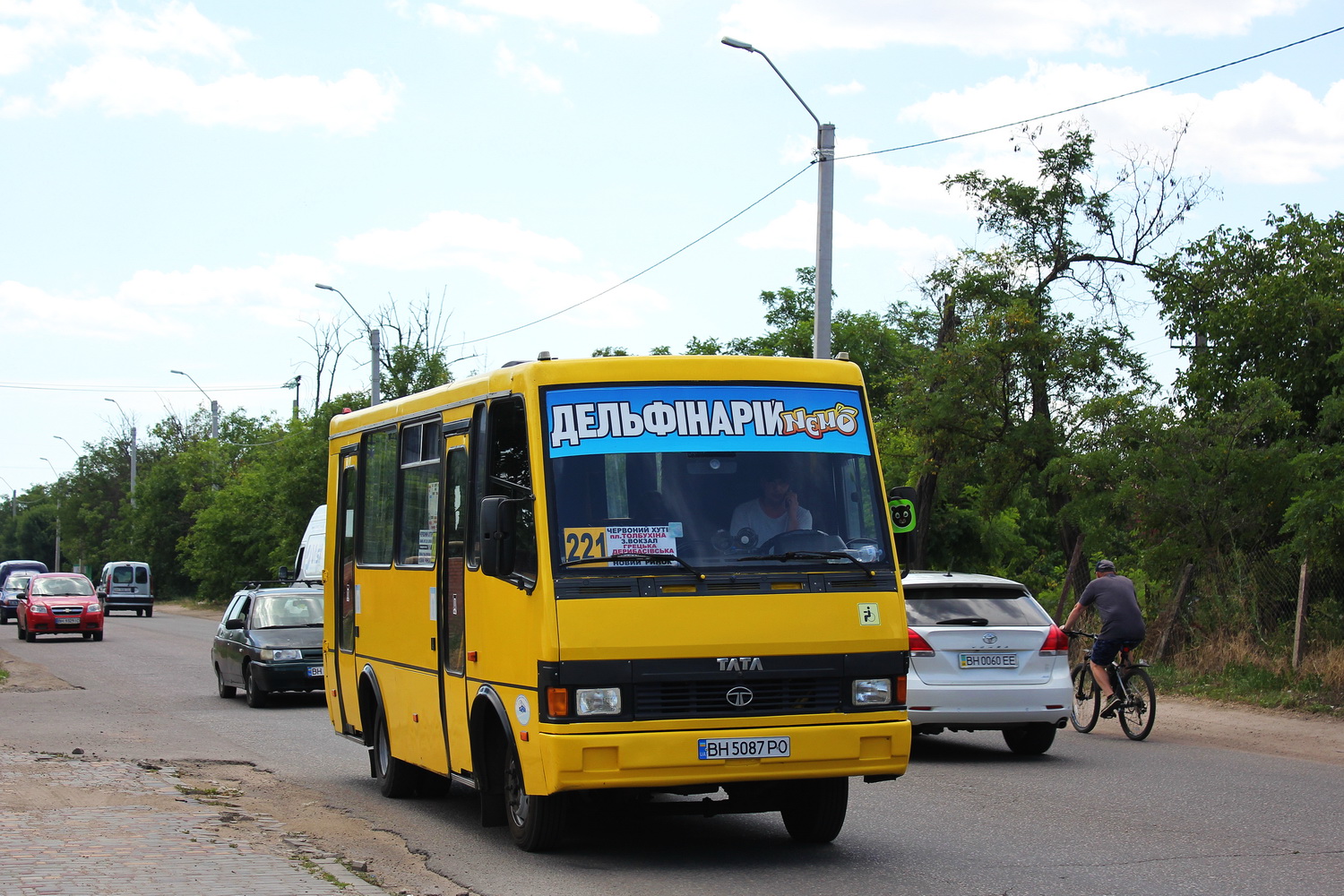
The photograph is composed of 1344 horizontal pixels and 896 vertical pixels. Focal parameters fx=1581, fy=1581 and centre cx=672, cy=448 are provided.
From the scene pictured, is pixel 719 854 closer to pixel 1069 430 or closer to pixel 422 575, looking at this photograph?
pixel 422 575

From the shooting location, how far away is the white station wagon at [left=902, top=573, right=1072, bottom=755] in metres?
13.0

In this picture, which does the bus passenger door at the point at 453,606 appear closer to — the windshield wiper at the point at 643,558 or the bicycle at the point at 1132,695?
the windshield wiper at the point at 643,558

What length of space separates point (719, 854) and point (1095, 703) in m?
7.69

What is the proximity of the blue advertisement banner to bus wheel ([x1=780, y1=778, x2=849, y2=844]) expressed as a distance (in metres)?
1.90

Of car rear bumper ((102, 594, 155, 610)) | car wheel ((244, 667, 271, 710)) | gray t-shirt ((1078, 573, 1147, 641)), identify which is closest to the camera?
gray t-shirt ((1078, 573, 1147, 641))

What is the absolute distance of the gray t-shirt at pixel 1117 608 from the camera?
14781mm

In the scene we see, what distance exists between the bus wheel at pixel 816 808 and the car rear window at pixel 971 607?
14.5 feet

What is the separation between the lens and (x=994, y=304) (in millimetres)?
27656

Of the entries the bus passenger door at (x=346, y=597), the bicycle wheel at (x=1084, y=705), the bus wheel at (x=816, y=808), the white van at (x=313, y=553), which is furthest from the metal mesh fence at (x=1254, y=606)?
the white van at (x=313, y=553)

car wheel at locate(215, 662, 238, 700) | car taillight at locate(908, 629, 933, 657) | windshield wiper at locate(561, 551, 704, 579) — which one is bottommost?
car wheel at locate(215, 662, 238, 700)

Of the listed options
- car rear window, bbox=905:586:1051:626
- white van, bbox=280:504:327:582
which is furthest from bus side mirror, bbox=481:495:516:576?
white van, bbox=280:504:327:582

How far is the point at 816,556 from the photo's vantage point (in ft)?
27.5

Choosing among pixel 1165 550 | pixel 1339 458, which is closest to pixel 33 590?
pixel 1165 550

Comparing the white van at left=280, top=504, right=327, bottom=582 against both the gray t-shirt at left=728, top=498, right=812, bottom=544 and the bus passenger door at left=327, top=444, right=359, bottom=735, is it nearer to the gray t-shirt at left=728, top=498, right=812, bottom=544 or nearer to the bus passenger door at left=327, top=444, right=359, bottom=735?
the bus passenger door at left=327, top=444, right=359, bottom=735
